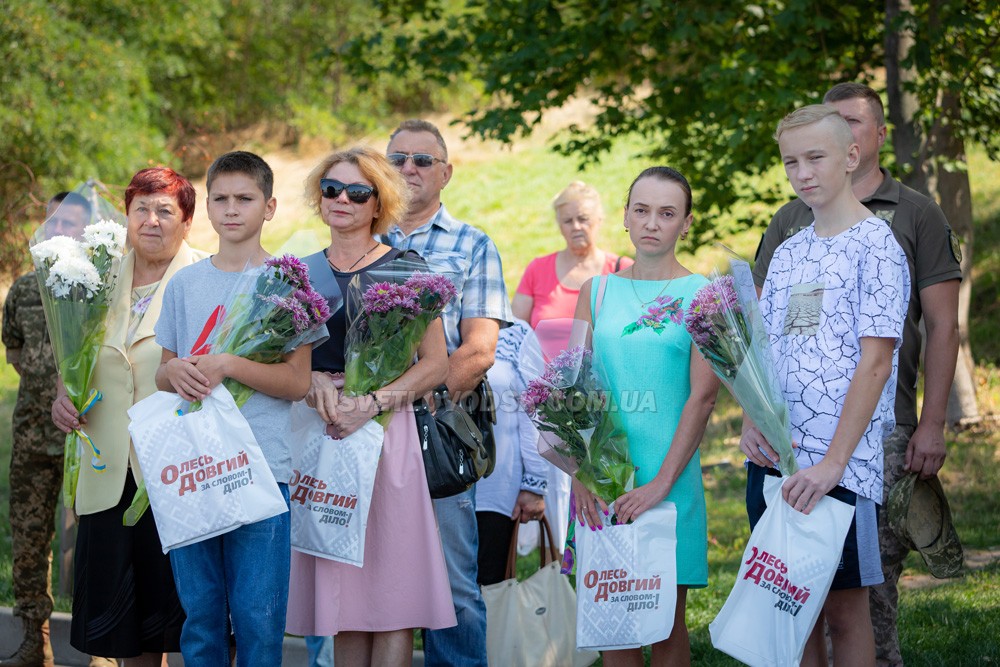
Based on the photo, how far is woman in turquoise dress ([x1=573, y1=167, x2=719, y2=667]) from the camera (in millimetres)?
3701

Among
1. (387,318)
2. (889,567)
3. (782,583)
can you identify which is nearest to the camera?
(782,583)

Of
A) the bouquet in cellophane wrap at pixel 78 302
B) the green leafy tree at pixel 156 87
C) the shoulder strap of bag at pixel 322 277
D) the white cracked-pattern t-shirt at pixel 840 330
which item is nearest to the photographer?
the white cracked-pattern t-shirt at pixel 840 330

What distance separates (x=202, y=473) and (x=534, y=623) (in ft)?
5.89

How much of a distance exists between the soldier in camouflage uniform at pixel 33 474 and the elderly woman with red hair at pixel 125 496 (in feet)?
3.17

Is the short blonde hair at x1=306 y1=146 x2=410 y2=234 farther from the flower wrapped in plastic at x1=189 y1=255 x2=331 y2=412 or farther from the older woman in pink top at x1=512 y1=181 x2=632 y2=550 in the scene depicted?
the older woman in pink top at x1=512 y1=181 x2=632 y2=550

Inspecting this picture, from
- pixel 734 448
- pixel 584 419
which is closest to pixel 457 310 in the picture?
pixel 584 419

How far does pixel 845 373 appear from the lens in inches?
136

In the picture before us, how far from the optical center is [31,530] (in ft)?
17.1

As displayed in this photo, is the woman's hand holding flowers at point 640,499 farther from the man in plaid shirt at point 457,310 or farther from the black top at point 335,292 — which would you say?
the black top at point 335,292

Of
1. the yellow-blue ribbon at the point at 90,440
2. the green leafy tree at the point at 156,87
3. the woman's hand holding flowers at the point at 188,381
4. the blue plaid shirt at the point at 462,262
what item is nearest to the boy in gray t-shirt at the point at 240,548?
the woman's hand holding flowers at the point at 188,381

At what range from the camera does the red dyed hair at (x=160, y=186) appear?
4379 mm

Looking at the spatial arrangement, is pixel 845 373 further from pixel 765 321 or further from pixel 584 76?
pixel 584 76

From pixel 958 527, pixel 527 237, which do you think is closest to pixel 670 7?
pixel 958 527

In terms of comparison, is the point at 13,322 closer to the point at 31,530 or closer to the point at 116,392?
the point at 31,530
